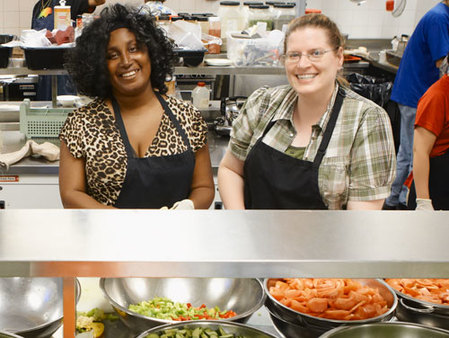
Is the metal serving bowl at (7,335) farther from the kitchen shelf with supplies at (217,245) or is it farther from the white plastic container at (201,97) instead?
the white plastic container at (201,97)

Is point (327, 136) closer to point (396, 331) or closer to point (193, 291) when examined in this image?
point (193, 291)

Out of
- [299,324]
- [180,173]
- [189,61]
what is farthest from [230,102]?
[299,324]

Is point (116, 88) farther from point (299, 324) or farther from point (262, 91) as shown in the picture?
point (299, 324)

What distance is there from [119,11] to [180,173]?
780 millimetres

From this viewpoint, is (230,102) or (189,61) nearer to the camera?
(189,61)

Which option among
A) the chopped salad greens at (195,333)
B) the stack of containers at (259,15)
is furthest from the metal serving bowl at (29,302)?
the stack of containers at (259,15)

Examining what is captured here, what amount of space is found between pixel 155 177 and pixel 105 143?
0.26m

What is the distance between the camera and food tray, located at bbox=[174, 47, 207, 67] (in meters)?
3.76

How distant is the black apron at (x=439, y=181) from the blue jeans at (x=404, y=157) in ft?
6.05

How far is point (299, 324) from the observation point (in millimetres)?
1540

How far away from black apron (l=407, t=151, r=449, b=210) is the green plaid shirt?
4.26 ft

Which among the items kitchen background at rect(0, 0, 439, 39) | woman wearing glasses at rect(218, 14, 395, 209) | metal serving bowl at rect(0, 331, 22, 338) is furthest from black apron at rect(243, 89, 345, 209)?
kitchen background at rect(0, 0, 439, 39)

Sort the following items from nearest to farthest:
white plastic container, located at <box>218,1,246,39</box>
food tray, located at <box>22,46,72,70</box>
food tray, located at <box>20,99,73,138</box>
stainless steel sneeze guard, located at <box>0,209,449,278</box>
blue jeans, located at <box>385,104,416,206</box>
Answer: stainless steel sneeze guard, located at <box>0,209,449,278</box> < food tray, located at <box>22,46,72,70</box> < food tray, located at <box>20,99,73,138</box> < white plastic container, located at <box>218,1,246,39</box> < blue jeans, located at <box>385,104,416,206</box>

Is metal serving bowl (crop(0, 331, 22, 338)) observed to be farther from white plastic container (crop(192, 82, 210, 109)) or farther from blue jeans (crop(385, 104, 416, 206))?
blue jeans (crop(385, 104, 416, 206))
